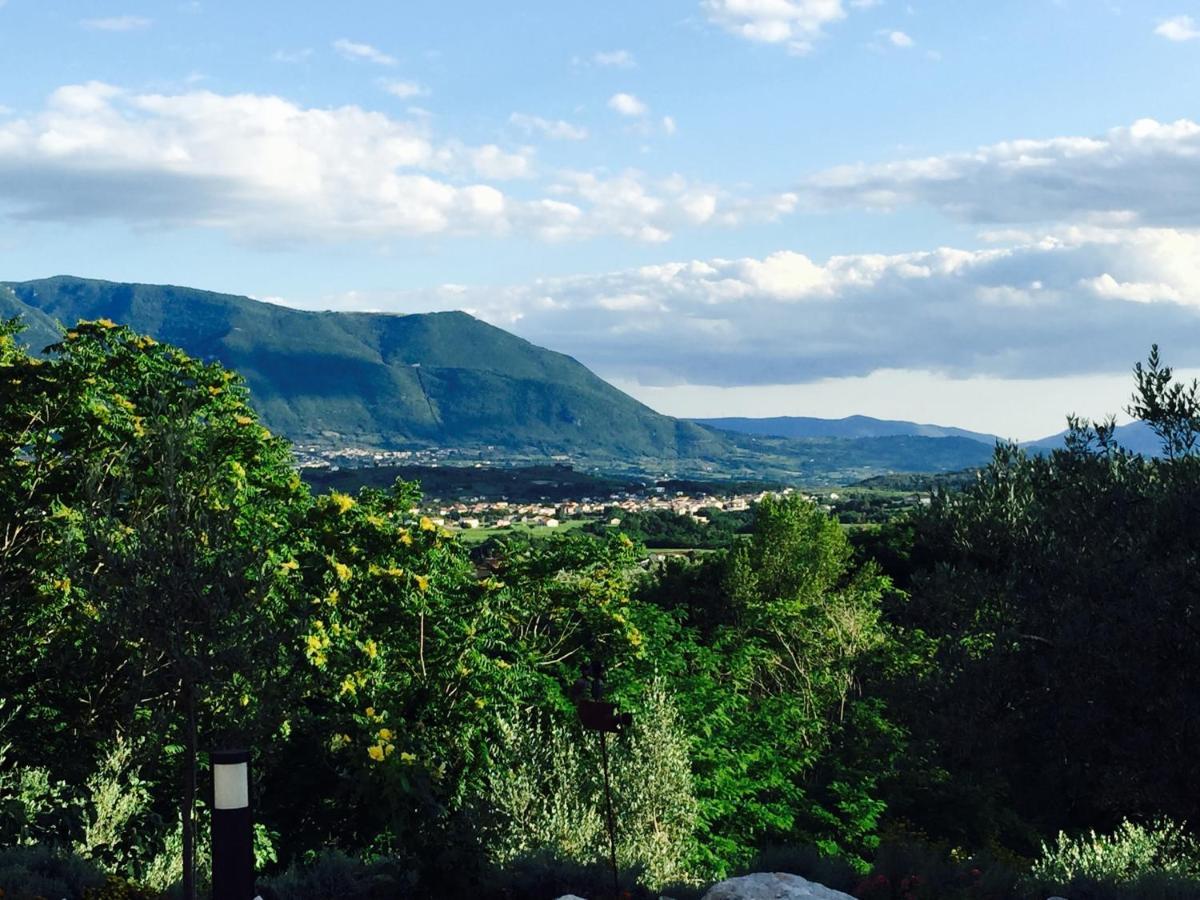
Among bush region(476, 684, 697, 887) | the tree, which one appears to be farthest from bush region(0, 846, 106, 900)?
bush region(476, 684, 697, 887)

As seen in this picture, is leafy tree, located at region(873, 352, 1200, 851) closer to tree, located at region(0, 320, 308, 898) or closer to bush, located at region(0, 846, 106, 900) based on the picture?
tree, located at region(0, 320, 308, 898)

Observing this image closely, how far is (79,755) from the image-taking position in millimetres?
16953

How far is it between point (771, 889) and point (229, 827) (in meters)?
5.20

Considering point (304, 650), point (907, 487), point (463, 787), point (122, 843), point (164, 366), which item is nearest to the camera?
point (122, 843)

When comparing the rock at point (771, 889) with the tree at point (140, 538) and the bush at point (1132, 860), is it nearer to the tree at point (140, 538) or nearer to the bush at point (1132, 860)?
the bush at point (1132, 860)

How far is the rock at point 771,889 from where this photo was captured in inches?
434

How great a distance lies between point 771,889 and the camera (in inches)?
438

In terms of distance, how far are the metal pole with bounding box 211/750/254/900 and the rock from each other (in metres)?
4.64

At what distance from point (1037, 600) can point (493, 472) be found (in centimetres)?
18602

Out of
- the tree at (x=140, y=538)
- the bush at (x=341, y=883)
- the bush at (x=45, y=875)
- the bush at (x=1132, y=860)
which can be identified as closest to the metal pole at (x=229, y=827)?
the tree at (x=140, y=538)

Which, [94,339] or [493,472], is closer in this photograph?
[94,339]

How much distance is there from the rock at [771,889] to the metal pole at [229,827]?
15.2ft

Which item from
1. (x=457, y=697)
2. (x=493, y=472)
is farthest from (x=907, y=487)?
(x=457, y=697)

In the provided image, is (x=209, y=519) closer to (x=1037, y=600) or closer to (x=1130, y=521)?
(x=1037, y=600)
